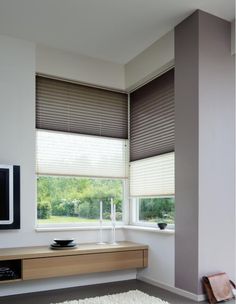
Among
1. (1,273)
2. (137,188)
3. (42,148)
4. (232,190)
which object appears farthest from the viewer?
(137,188)

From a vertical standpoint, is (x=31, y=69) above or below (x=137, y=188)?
above

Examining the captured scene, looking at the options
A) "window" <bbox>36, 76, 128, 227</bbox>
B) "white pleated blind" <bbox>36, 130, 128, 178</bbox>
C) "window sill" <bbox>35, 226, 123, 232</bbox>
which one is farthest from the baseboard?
"white pleated blind" <bbox>36, 130, 128, 178</bbox>

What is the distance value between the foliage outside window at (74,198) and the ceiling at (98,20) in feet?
5.68

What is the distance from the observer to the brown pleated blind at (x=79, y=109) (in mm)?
4300

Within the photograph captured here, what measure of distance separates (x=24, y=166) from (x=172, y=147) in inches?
68.8

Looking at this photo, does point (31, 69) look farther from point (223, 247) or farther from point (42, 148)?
point (223, 247)

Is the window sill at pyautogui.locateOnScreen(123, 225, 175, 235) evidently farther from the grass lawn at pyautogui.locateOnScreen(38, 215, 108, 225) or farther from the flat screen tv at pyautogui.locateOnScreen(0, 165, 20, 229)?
the flat screen tv at pyautogui.locateOnScreen(0, 165, 20, 229)

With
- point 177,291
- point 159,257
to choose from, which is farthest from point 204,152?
point 177,291

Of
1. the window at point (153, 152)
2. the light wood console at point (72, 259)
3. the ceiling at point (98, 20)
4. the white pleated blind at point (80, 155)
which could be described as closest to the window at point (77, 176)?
the white pleated blind at point (80, 155)

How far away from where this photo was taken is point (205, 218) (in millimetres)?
3422

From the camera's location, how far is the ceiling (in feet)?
11.3

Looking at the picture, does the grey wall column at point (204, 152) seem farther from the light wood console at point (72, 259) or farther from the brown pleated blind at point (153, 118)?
the light wood console at point (72, 259)

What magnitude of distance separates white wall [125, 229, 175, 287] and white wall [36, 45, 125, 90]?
2.11 m

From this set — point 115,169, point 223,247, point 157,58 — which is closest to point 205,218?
point 223,247
